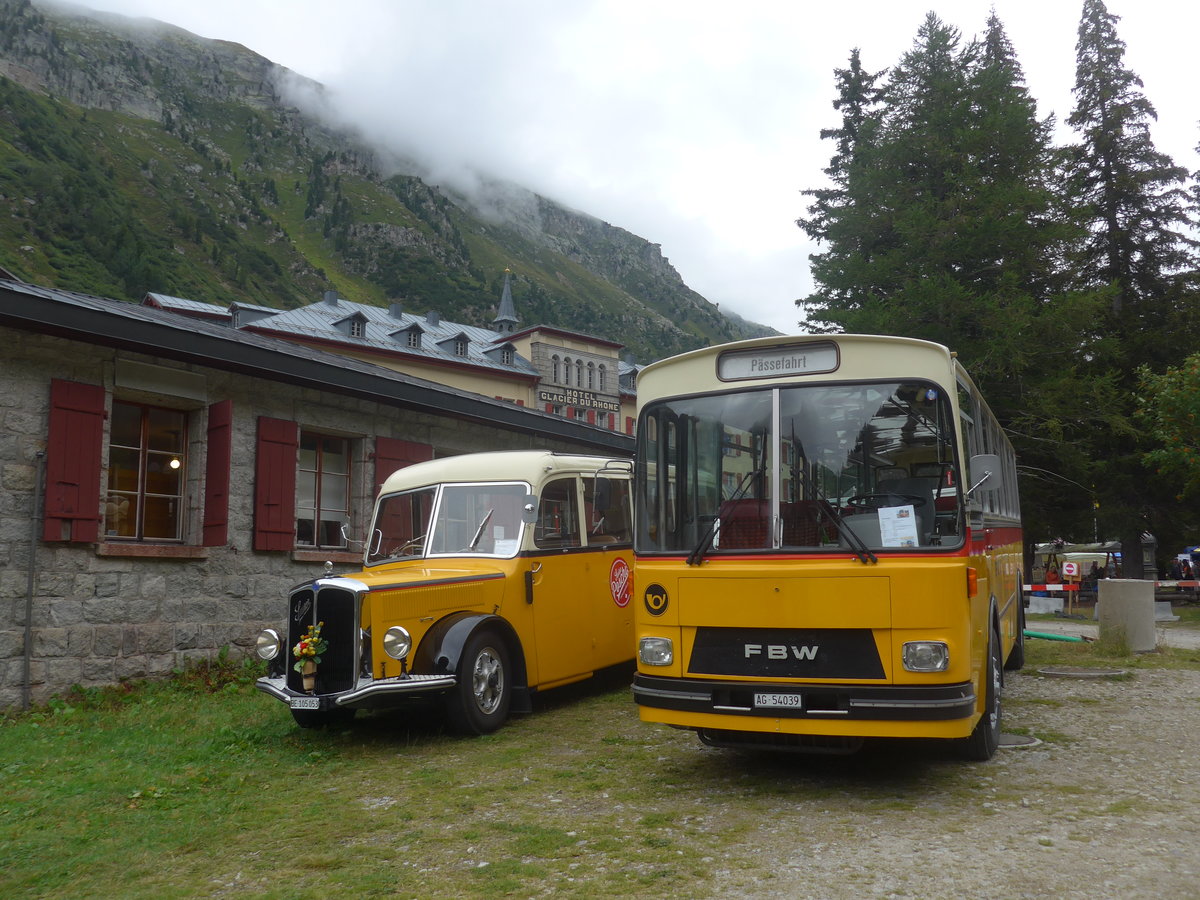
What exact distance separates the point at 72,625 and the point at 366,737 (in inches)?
140

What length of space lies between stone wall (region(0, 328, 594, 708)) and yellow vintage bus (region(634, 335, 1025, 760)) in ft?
21.0

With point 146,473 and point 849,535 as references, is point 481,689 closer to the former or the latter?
point 849,535

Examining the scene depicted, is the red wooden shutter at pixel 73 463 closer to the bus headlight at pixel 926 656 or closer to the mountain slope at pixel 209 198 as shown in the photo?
the bus headlight at pixel 926 656

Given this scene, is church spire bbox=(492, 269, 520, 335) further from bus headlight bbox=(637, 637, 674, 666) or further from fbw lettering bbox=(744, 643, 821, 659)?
fbw lettering bbox=(744, 643, 821, 659)

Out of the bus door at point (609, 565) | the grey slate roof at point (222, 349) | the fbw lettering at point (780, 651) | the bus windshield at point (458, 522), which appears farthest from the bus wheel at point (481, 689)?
the grey slate roof at point (222, 349)

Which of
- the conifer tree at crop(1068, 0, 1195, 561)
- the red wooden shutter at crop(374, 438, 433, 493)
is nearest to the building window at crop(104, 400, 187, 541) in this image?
the red wooden shutter at crop(374, 438, 433, 493)

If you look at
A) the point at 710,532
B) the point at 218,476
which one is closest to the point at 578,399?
the point at 218,476

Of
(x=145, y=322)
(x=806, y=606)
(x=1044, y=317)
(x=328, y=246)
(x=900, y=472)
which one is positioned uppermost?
(x=328, y=246)

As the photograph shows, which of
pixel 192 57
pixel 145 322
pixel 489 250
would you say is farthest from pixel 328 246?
pixel 145 322

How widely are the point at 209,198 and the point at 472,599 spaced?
141486mm

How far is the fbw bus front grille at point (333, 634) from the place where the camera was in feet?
25.8

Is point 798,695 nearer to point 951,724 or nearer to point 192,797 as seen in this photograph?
point 951,724

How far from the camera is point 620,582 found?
10531mm

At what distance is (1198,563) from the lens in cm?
3519
